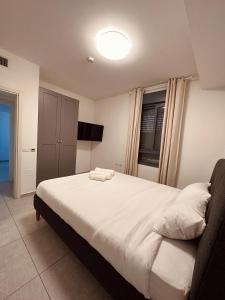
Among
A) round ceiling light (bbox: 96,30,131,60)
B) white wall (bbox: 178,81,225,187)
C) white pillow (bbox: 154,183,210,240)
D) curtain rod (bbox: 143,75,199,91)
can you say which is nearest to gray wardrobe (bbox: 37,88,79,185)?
round ceiling light (bbox: 96,30,131,60)

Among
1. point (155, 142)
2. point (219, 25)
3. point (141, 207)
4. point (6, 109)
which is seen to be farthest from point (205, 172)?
point (6, 109)

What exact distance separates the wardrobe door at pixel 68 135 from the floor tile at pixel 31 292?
8.09 ft

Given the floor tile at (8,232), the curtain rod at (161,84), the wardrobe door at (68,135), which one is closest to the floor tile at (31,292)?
the floor tile at (8,232)

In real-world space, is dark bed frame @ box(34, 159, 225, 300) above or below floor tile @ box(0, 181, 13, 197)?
above

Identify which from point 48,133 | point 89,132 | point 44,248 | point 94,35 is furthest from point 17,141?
point 94,35

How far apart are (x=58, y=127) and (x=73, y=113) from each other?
1.84ft

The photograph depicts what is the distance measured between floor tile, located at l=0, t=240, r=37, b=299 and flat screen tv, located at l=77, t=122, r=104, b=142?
9.60 ft

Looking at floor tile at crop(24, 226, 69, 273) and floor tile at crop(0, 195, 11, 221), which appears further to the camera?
floor tile at crop(0, 195, 11, 221)

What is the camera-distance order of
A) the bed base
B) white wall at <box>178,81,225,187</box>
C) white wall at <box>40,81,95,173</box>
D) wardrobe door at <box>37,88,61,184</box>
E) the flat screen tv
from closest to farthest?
1. the bed base
2. white wall at <box>178,81,225,187</box>
3. wardrobe door at <box>37,88,61,184</box>
4. the flat screen tv
5. white wall at <box>40,81,95,173</box>

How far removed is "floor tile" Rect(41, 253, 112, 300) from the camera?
44.3 inches

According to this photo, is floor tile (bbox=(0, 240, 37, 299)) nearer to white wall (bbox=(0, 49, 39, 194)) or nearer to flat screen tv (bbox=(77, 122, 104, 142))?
white wall (bbox=(0, 49, 39, 194))

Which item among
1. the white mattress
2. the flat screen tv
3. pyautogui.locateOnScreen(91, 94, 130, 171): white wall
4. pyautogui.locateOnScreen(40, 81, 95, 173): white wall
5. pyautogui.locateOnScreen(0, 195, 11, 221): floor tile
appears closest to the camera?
the white mattress

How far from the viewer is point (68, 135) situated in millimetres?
3518

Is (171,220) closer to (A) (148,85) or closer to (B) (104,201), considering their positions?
(B) (104,201)
